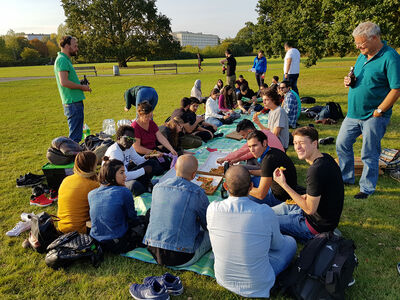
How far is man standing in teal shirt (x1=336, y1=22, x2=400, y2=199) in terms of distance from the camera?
411 centimetres

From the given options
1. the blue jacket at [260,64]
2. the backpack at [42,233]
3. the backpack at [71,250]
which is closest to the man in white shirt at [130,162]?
the backpack at [42,233]

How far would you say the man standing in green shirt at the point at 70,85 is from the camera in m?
5.95

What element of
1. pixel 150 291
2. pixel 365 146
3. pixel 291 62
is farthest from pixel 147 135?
pixel 291 62

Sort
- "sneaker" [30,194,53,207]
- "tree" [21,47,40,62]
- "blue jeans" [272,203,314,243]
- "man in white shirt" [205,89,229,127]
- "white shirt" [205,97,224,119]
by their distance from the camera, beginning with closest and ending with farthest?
"blue jeans" [272,203,314,243], "sneaker" [30,194,53,207], "man in white shirt" [205,89,229,127], "white shirt" [205,97,224,119], "tree" [21,47,40,62]

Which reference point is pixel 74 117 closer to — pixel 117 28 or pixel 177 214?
pixel 177 214

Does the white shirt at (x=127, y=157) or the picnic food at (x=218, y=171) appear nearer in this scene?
the white shirt at (x=127, y=157)

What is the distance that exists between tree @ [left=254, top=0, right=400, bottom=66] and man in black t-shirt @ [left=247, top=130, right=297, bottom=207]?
13725mm

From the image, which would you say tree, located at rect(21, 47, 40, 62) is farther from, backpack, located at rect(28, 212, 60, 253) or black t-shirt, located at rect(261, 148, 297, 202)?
black t-shirt, located at rect(261, 148, 297, 202)

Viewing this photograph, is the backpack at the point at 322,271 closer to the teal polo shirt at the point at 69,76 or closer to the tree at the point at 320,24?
the teal polo shirt at the point at 69,76

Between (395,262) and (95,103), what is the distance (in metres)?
15.4

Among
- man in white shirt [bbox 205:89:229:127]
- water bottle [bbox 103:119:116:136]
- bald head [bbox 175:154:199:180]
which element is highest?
bald head [bbox 175:154:199:180]

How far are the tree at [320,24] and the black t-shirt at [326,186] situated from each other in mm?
14305

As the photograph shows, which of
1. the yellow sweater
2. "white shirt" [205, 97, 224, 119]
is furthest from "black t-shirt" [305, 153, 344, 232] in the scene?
"white shirt" [205, 97, 224, 119]

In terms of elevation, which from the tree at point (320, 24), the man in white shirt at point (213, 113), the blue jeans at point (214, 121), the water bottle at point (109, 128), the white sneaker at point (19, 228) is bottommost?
the white sneaker at point (19, 228)
